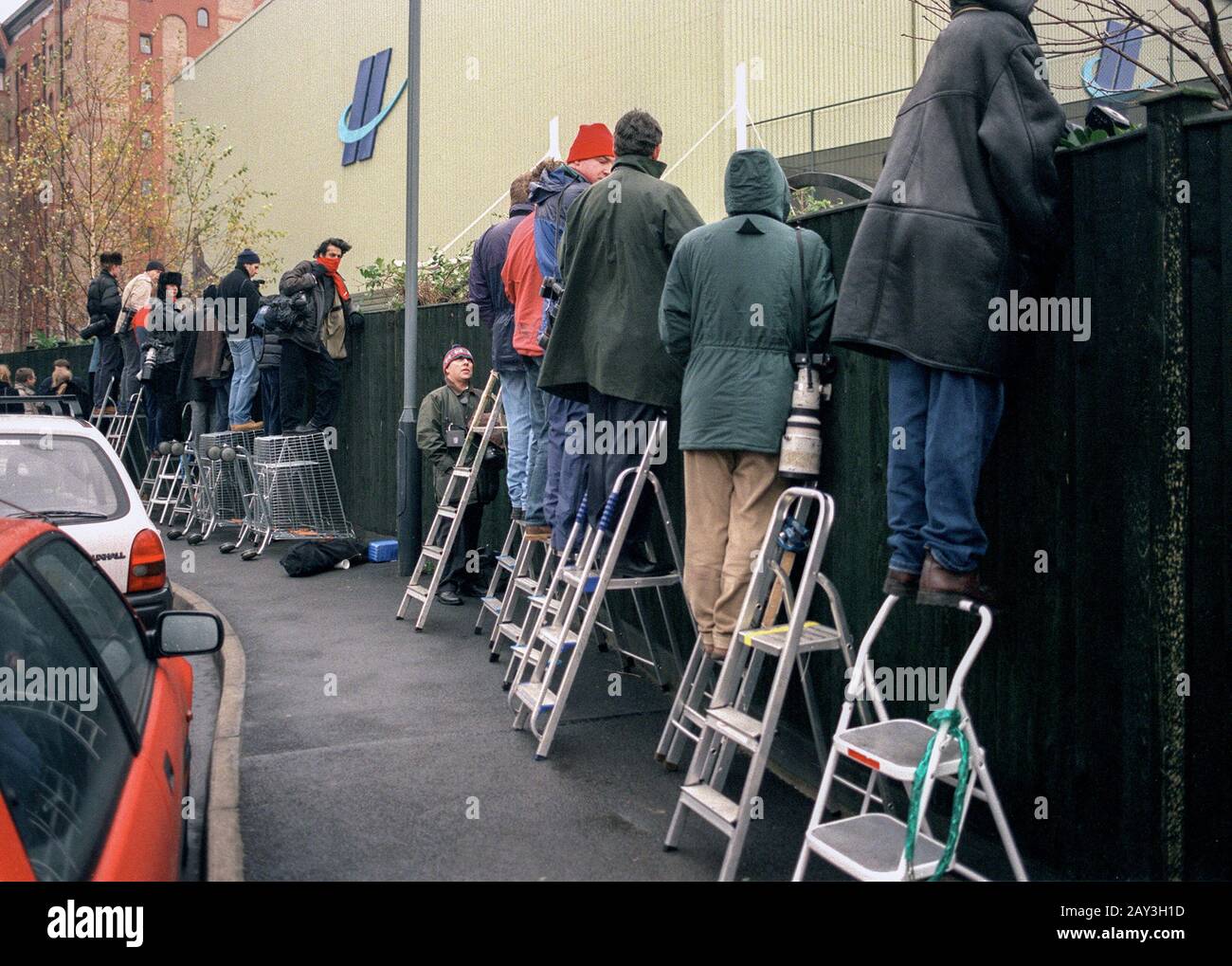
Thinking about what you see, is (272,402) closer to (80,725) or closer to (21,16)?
(80,725)

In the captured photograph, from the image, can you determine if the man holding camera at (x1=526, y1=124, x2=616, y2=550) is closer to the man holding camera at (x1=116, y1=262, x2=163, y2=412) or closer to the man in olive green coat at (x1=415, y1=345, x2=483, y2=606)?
the man in olive green coat at (x1=415, y1=345, x2=483, y2=606)

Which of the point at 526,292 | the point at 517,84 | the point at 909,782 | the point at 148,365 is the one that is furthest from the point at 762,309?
the point at 517,84

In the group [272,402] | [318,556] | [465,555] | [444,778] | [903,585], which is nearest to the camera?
[903,585]

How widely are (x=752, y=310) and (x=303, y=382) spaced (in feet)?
27.1

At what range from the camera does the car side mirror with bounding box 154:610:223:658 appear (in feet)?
13.1

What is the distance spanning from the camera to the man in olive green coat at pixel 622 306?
595 centimetres

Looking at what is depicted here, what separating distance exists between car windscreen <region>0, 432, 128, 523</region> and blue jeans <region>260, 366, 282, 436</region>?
5.79 meters

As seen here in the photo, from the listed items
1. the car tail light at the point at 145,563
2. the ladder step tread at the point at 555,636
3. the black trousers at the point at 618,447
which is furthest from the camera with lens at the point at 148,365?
the ladder step tread at the point at 555,636

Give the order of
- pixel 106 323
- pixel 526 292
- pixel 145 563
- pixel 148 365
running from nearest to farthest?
pixel 145 563, pixel 526 292, pixel 148 365, pixel 106 323

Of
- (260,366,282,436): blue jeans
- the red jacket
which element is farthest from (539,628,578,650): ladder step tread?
(260,366,282,436): blue jeans

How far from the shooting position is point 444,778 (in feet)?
18.4
